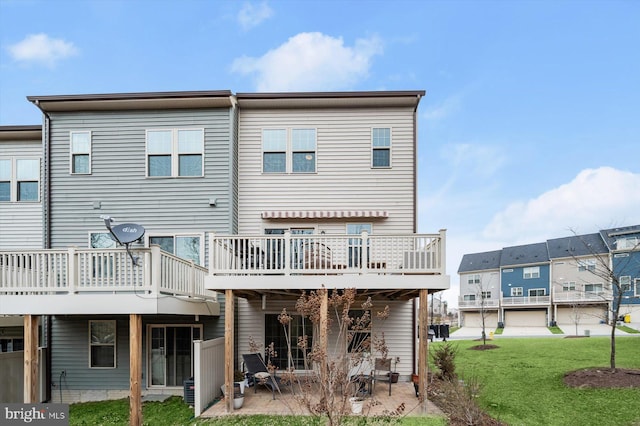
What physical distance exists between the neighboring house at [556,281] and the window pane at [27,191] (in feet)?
113

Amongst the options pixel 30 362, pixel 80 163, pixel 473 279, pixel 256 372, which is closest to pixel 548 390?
pixel 256 372

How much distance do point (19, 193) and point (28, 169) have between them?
0.78 meters

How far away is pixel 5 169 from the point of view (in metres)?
12.4

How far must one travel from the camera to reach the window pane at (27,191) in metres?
12.3

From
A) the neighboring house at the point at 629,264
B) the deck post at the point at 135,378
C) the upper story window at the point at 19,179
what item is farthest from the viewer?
the neighboring house at the point at 629,264

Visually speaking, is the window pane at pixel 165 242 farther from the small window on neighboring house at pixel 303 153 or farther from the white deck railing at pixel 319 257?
the small window on neighboring house at pixel 303 153

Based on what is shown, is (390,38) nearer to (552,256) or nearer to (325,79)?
(325,79)

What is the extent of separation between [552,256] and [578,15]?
30.1 meters

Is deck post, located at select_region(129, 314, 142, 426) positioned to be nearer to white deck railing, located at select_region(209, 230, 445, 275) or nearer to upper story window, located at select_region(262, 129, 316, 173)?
white deck railing, located at select_region(209, 230, 445, 275)

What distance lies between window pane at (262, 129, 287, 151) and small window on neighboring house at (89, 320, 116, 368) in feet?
21.9

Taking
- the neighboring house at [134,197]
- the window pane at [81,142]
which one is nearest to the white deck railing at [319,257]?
the neighboring house at [134,197]

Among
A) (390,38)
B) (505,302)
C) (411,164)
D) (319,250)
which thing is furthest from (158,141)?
(505,302)

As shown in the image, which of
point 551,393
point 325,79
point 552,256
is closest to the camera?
point 551,393

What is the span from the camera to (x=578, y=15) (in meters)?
14.5
